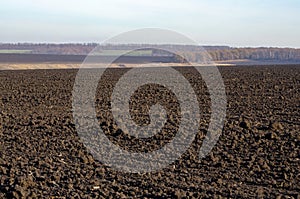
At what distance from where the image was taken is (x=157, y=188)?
633cm

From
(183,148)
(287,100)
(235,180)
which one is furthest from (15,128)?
(287,100)

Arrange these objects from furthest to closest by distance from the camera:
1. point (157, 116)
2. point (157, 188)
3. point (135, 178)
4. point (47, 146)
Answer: point (157, 116) → point (47, 146) → point (135, 178) → point (157, 188)

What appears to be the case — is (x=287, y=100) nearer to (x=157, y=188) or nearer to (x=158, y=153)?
(x=158, y=153)

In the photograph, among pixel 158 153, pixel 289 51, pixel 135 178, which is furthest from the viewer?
pixel 289 51

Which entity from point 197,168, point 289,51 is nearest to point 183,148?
point 197,168

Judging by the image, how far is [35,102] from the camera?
610 inches

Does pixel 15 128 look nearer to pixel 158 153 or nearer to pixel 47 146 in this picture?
pixel 47 146

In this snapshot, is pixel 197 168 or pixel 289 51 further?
pixel 289 51

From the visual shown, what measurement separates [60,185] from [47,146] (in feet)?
7.79

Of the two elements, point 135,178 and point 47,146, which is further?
point 47,146

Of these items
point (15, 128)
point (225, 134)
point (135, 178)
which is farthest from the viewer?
point (15, 128)

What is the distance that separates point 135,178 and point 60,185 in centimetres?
97

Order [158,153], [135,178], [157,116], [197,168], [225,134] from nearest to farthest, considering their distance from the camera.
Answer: [135,178]
[197,168]
[158,153]
[225,134]
[157,116]

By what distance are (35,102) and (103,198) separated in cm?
1004
